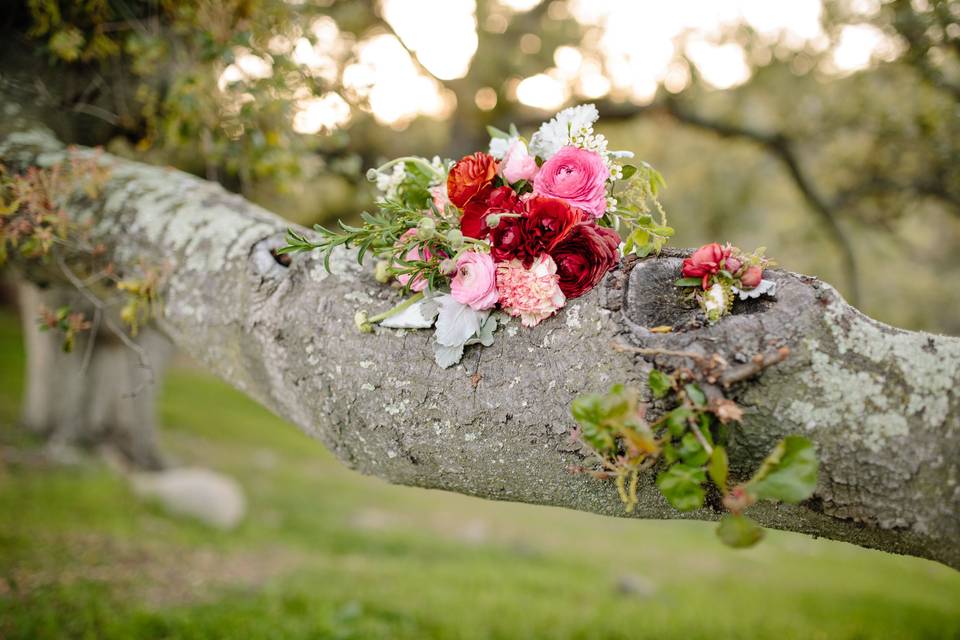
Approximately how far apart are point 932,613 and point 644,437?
6021mm

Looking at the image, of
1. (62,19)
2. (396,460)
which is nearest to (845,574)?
(396,460)

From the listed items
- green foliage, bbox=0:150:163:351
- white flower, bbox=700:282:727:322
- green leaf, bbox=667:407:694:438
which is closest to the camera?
green leaf, bbox=667:407:694:438

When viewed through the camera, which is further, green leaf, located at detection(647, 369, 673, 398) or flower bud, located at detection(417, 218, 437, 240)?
flower bud, located at detection(417, 218, 437, 240)

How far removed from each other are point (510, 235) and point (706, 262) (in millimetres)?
542

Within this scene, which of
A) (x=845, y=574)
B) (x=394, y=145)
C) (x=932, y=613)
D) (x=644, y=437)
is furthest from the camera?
(x=394, y=145)

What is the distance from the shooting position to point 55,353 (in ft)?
24.9

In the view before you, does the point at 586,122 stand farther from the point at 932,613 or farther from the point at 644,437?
the point at 932,613

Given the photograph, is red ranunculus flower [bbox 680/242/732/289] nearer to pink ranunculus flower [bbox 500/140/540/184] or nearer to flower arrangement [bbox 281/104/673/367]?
flower arrangement [bbox 281/104/673/367]

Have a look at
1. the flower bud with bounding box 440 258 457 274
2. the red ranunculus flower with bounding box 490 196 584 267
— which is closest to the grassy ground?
the flower bud with bounding box 440 258 457 274

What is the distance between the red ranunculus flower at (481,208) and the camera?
1730 mm

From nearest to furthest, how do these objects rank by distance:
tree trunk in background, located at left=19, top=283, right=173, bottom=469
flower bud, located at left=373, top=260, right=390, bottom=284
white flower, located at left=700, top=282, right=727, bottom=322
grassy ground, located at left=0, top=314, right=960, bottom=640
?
1. white flower, located at left=700, top=282, right=727, bottom=322
2. flower bud, located at left=373, top=260, right=390, bottom=284
3. grassy ground, located at left=0, top=314, right=960, bottom=640
4. tree trunk in background, located at left=19, top=283, right=173, bottom=469

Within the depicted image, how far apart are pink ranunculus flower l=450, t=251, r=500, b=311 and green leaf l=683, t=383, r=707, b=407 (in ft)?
1.88

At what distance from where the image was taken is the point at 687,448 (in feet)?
4.46

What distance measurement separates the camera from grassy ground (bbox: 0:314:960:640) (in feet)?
11.8
